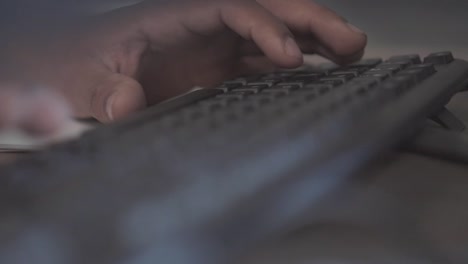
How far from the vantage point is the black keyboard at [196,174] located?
0.44ft

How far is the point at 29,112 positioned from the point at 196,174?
0.20m

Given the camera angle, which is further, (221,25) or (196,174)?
(221,25)

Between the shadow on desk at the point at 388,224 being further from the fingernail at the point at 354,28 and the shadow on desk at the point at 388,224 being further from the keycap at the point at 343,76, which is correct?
the fingernail at the point at 354,28

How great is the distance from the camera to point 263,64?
1.71 ft

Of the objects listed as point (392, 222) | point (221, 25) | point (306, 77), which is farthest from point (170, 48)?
point (392, 222)

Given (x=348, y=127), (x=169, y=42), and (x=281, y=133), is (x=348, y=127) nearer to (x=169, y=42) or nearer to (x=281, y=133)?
(x=281, y=133)

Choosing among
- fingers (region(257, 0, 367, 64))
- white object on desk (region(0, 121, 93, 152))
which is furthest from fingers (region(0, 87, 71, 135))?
fingers (region(257, 0, 367, 64))

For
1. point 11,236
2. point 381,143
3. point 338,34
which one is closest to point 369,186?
point 381,143

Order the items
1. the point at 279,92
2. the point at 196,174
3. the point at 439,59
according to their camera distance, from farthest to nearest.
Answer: the point at 439,59
the point at 279,92
the point at 196,174

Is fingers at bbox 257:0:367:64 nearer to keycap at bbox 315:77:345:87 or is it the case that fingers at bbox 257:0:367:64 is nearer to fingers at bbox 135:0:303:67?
fingers at bbox 135:0:303:67

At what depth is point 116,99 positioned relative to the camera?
0.38 metres

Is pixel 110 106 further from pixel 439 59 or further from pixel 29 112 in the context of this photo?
pixel 439 59

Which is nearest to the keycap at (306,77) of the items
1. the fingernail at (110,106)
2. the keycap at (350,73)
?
→ the keycap at (350,73)

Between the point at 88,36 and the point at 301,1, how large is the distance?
20 centimetres
